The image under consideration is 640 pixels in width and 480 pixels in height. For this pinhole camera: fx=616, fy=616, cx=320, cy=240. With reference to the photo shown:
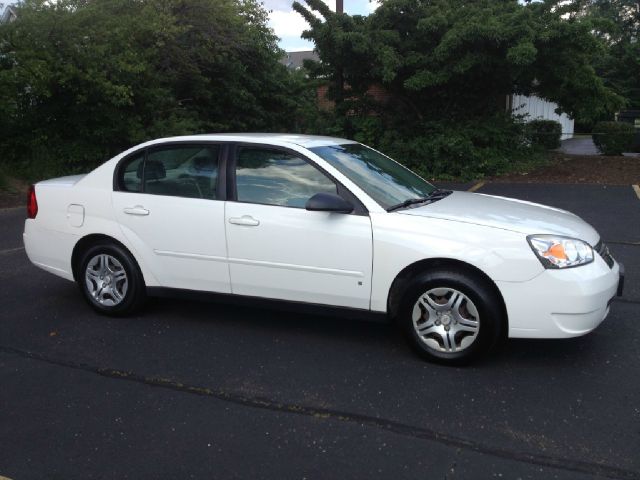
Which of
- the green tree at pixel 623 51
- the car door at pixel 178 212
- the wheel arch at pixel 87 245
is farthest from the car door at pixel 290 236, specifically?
the green tree at pixel 623 51

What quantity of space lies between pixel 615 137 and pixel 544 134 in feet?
6.54

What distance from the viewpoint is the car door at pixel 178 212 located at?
15.3 feet

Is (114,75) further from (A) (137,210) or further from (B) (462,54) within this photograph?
(A) (137,210)

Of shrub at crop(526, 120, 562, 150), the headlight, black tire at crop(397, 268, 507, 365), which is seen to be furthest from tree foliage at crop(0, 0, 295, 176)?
the headlight

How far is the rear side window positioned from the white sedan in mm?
10

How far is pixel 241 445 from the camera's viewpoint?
315cm

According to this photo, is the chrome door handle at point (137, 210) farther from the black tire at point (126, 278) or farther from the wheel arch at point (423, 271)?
the wheel arch at point (423, 271)

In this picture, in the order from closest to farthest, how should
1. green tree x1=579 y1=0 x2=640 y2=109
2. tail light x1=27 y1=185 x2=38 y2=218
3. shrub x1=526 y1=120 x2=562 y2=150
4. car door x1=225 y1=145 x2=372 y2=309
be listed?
car door x1=225 y1=145 x2=372 y2=309, tail light x1=27 y1=185 x2=38 y2=218, shrub x1=526 y1=120 x2=562 y2=150, green tree x1=579 y1=0 x2=640 y2=109

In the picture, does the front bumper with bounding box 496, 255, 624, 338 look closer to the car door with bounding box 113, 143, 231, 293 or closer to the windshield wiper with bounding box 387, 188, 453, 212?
the windshield wiper with bounding box 387, 188, 453, 212

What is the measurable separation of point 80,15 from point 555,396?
12.6m

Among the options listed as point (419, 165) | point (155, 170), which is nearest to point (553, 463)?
point (155, 170)

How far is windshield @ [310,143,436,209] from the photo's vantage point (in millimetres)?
4445

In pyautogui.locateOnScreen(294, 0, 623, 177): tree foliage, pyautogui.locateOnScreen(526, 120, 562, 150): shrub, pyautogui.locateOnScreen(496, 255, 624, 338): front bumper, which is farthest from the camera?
pyautogui.locateOnScreen(526, 120, 562, 150): shrub

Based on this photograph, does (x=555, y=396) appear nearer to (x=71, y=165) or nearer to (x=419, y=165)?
(x=419, y=165)
